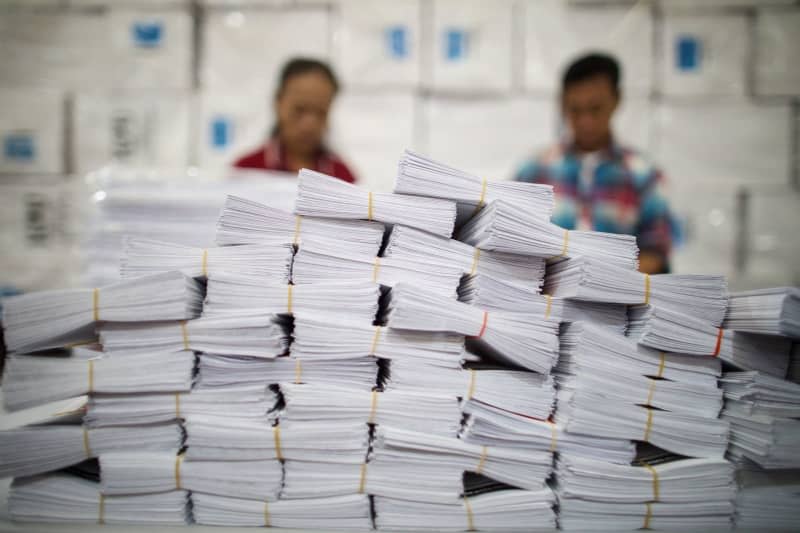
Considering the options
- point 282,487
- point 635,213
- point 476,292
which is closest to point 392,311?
point 476,292

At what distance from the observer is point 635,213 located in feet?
10.6

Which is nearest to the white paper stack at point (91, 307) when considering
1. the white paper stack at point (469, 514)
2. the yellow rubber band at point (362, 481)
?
the yellow rubber band at point (362, 481)

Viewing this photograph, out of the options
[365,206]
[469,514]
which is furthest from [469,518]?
[365,206]

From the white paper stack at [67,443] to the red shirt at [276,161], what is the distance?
2325 millimetres

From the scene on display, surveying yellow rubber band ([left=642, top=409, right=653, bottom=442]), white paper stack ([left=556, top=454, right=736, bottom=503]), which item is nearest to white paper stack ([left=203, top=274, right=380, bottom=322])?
white paper stack ([left=556, top=454, right=736, bottom=503])

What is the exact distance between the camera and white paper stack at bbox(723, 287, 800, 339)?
1.22 metres

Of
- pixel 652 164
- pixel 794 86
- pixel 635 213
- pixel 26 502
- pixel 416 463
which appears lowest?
pixel 26 502

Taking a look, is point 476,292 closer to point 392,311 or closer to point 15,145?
point 392,311

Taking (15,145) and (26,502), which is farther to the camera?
(15,145)

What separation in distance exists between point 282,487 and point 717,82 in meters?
3.51

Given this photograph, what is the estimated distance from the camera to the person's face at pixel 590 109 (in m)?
3.31

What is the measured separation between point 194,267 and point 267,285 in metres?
0.19

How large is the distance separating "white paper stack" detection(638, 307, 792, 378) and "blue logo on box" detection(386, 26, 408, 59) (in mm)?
2616

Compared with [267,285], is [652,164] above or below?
above
